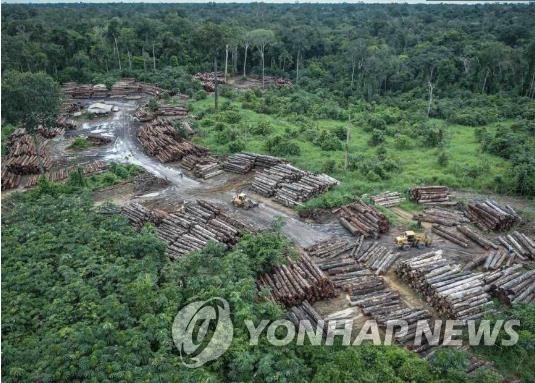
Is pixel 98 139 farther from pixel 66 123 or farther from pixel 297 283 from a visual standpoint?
pixel 297 283

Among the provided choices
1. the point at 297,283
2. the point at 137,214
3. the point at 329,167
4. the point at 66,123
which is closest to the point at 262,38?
the point at 66,123

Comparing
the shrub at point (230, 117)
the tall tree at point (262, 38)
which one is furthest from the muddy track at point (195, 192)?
the tall tree at point (262, 38)

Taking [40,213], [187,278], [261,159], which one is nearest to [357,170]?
[261,159]

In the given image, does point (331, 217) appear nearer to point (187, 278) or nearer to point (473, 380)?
point (187, 278)

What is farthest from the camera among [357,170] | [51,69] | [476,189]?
[51,69]

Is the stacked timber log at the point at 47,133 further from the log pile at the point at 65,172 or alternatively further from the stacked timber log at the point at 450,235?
the stacked timber log at the point at 450,235

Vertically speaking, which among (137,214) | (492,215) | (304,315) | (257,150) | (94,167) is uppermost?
(492,215)

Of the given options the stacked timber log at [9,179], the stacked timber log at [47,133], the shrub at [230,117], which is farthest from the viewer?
the shrub at [230,117]
